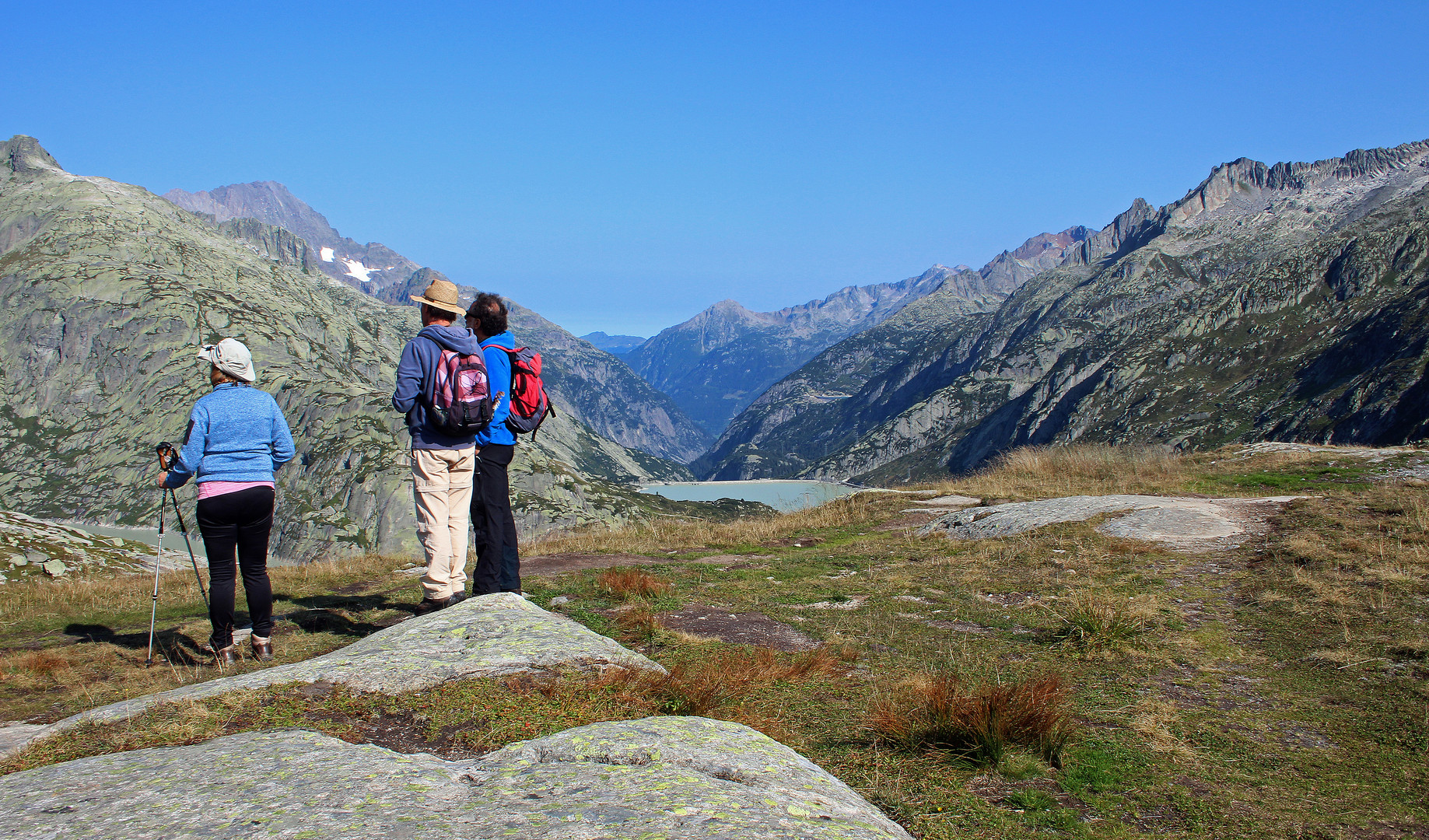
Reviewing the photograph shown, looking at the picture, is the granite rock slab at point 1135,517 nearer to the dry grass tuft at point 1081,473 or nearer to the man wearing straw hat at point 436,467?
the dry grass tuft at point 1081,473

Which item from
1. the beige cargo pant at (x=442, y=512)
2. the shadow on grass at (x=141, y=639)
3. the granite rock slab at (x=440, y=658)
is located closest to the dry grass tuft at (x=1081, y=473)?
the beige cargo pant at (x=442, y=512)

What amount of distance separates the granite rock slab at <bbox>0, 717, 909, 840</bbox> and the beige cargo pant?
4.23 metres

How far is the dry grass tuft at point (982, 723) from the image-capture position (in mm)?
4910

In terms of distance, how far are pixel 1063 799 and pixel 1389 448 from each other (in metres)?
23.6

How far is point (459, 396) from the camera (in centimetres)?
809

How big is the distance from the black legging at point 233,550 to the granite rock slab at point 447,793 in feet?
14.0

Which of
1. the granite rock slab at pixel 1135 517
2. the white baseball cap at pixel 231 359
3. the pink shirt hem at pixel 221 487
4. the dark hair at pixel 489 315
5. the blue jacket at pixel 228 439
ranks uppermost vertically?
the dark hair at pixel 489 315

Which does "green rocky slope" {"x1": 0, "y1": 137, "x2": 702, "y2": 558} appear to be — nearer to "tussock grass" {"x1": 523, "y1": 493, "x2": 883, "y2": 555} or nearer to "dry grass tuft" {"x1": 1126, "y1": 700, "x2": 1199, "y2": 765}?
"tussock grass" {"x1": 523, "y1": 493, "x2": 883, "y2": 555}

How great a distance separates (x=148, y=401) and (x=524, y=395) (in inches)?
8113

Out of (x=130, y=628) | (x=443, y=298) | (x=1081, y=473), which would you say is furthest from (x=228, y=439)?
(x=1081, y=473)

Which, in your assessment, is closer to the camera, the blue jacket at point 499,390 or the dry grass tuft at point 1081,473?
the blue jacket at point 499,390

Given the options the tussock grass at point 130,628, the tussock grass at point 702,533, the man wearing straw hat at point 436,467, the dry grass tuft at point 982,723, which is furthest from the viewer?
the tussock grass at point 702,533

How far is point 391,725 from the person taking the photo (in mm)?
4641

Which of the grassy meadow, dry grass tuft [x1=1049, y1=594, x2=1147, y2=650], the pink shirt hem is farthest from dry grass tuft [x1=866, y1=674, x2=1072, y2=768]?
the pink shirt hem
